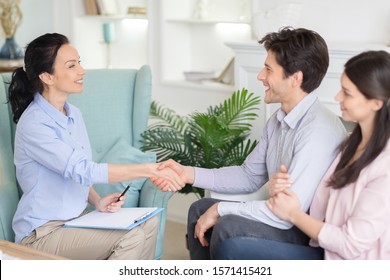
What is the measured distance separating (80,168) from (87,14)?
3005 millimetres

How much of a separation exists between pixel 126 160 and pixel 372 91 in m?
1.43

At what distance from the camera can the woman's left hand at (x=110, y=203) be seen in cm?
271

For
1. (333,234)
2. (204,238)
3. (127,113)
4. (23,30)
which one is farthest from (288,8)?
(23,30)

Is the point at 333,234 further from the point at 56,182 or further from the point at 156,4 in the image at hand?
the point at 156,4

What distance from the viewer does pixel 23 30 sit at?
5.49m

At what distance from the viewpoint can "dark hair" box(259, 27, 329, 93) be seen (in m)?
2.42

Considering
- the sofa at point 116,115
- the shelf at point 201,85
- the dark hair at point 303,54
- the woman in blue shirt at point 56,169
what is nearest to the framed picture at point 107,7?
the shelf at point 201,85

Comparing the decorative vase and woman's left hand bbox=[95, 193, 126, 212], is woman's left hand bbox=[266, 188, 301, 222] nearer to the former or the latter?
woman's left hand bbox=[95, 193, 126, 212]

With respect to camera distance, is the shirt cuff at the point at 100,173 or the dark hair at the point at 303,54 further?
the shirt cuff at the point at 100,173

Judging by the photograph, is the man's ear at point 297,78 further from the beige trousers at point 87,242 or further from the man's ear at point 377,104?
the beige trousers at point 87,242

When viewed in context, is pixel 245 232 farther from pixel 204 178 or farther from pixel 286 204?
pixel 204 178

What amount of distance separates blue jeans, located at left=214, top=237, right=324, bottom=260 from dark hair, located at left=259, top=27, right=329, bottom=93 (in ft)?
1.88

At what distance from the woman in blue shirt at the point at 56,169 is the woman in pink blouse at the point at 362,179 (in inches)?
28.0

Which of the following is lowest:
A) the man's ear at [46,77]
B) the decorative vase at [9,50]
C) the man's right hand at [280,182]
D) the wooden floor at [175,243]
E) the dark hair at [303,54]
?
the wooden floor at [175,243]
